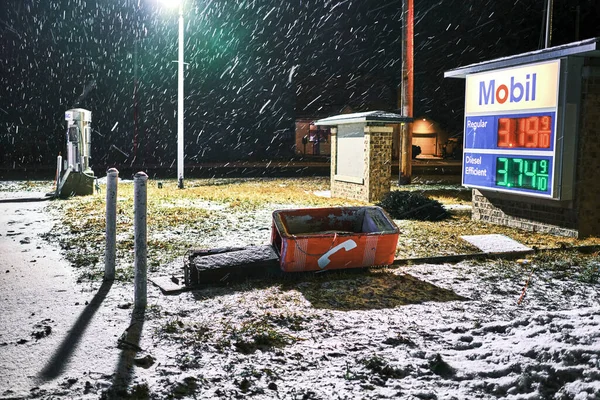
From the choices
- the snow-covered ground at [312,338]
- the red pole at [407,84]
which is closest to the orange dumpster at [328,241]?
the snow-covered ground at [312,338]

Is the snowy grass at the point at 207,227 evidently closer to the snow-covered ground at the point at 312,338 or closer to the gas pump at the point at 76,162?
the gas pump at the point at 76,162

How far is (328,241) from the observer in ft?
25.1

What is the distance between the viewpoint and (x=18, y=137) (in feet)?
127

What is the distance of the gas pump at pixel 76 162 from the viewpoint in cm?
1812

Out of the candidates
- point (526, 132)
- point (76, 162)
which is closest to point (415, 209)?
point (526, 132)

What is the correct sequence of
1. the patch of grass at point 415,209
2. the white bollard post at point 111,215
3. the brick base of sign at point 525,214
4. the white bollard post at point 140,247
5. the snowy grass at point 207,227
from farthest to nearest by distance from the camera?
the patch of grass at point 415,209 → the brick base of sign at point 525,214 → the snowy grass at point 207,227 → the white bollard post at point 111,215 → the white bollard post at point 140,247

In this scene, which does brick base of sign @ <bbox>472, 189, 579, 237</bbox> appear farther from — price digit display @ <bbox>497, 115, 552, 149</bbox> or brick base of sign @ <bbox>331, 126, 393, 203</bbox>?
brick base of sign @ <bbox>331, 126, 393, 203</bbox>

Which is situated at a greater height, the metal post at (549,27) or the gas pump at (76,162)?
the metal post at (549,27)

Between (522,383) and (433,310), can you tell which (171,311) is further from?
(522,383)

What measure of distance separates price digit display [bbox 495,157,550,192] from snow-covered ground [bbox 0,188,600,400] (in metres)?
3.23

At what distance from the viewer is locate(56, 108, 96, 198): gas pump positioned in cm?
1812

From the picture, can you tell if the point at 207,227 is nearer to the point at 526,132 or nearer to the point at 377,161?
the point at 526,132

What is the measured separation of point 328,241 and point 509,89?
20.5 feet

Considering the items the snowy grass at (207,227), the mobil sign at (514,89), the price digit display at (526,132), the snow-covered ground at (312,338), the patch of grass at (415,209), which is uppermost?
the mobil sign at (514,89)
